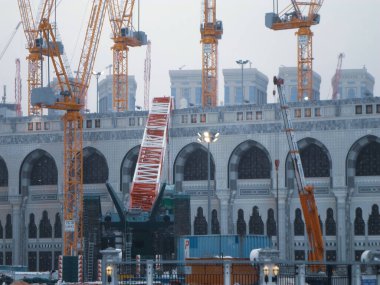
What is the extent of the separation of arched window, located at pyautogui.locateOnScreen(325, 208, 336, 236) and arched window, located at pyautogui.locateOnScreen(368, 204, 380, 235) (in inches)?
147

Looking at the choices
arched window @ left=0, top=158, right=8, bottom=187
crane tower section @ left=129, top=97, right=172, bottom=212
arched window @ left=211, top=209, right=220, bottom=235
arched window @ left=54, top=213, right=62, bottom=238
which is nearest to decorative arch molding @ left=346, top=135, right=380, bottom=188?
arched window @ left=211, top=209, right=220, bottom=235

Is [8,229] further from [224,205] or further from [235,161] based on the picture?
[235,161]

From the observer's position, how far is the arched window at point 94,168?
126 metres

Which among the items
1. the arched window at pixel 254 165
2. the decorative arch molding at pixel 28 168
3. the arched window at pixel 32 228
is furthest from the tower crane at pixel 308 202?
the arched window at pixel 32 228

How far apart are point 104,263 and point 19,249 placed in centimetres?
5970

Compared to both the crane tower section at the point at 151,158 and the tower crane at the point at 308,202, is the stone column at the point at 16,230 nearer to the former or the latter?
the crane tower section at the point at 151,158

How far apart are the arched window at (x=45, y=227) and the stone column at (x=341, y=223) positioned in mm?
34944

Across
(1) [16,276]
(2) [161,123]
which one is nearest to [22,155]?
(2) [161,123]

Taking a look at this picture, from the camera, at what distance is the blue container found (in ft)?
300

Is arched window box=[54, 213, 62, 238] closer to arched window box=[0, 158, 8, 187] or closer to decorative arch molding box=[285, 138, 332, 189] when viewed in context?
arched window box=[0, 158, 8, 187]

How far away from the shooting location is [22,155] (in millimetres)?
129250

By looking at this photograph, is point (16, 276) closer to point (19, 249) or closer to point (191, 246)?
point (191, 246)

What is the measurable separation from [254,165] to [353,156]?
11501mm

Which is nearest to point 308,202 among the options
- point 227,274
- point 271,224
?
point 271,224
